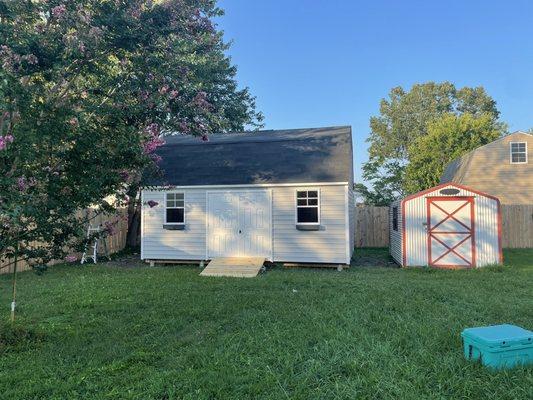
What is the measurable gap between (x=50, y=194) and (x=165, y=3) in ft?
11.6

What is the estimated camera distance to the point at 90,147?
4734mm

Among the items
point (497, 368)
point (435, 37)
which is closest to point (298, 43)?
point (435, 37)

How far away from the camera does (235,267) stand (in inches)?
413

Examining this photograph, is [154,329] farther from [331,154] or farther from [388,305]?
[331,154]

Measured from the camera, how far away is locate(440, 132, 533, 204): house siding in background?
1930 cm

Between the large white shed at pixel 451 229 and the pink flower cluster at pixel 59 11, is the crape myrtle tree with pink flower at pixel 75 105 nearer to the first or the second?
the pink flower cluster at pixel 59 11

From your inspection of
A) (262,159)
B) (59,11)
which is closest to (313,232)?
(262,159)

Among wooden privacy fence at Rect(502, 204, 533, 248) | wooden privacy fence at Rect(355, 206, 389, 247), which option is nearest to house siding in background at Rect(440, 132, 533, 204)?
wooden privacy fence at Rect(502, 204, 533, 248)

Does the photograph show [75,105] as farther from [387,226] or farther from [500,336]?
[387,226]

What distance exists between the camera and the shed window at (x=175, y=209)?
486 inches

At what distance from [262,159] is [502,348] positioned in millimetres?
9776

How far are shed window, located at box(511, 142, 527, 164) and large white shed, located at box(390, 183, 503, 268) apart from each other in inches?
434

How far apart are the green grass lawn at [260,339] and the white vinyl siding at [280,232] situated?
275cm

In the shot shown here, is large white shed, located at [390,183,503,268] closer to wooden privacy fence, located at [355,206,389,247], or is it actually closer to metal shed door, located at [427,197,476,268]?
metal shed door, located at [427,197,476,268]
